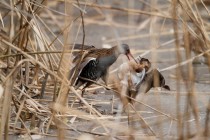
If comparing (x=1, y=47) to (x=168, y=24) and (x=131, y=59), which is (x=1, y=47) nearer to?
(x=131, y=59)

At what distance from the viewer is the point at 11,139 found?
3438 mm

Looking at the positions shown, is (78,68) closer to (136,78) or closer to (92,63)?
(92,63)

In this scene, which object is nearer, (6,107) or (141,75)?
(6,107)

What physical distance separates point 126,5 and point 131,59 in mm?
3713

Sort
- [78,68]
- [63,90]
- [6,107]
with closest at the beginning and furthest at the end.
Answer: [6,107]
[63,90]
[78,68]

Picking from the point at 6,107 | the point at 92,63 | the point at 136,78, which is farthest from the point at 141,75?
the point at 6,107

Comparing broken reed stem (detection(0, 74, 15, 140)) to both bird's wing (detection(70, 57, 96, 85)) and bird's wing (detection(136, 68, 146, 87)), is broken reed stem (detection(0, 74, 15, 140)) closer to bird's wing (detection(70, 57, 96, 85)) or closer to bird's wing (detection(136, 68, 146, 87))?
bird's wing (detection(70, 57, 96, 85))

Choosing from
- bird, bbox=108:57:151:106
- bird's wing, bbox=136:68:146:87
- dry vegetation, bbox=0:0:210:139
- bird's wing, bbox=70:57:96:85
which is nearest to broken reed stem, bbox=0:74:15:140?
dry vegetation, bbox=0:0:210:139

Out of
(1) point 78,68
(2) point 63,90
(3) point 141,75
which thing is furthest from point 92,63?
(2) point 63,90

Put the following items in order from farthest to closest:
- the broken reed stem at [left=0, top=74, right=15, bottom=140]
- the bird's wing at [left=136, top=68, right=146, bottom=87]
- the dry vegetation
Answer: the bird's wing at [left=136, top=68, right=146, bottom=87] < the broken reed stem at [left=0, top=74, right=15, bottom=140] < the dry vegetation

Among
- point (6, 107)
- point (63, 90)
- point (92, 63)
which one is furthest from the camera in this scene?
point (92, 63)

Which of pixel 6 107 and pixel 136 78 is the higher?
pixel 136 78

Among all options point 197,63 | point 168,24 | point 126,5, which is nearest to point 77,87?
point 197,63

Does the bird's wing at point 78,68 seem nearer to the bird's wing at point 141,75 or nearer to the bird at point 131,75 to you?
the bird at point 131,75
